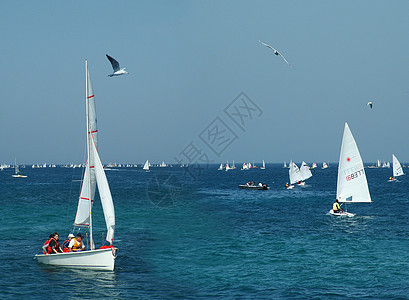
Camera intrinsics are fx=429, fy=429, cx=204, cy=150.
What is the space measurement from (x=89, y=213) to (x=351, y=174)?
1434 inches

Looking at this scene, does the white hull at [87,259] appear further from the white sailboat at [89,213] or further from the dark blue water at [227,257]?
the dark blue water at [227,257]

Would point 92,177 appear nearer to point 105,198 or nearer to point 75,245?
point 105,198

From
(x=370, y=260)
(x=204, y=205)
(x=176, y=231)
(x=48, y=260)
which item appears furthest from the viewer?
(x=204, y=205)

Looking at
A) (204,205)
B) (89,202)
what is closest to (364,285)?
(89,202)

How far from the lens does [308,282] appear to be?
84.5 feet

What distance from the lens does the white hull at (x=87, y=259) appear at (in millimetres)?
27672

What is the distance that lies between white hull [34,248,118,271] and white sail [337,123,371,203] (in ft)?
115

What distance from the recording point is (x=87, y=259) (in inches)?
1103

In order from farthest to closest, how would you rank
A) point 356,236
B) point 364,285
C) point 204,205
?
1. point 204,205
2. point 356,236
3. point 364,285

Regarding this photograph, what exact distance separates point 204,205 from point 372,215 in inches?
1051

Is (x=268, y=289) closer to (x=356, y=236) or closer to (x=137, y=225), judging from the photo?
(x=356, y=236)

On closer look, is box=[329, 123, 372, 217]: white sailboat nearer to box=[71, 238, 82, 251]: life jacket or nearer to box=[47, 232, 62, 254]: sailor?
box=[71, 238, 82, 251]: life jacket

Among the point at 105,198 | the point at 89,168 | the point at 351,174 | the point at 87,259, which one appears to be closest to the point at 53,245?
the point at 87,259

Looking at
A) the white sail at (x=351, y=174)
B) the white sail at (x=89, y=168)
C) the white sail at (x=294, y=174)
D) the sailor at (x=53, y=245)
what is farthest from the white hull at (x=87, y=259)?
the white sail at (x=294, y=174)
